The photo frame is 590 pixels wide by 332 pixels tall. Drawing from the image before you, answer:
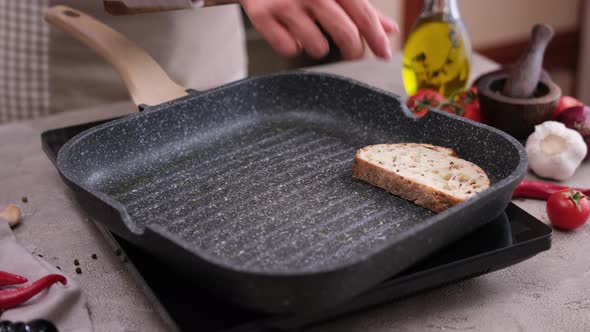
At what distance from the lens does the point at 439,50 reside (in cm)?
147

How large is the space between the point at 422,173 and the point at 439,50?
1.75ft

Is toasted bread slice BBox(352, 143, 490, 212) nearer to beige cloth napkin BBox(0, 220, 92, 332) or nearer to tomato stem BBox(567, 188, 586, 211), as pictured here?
tomato stem BBox(567, 188, 586, 211)

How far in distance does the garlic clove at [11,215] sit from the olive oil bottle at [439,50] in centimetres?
88

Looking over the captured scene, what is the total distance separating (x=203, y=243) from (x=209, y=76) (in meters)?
1.00

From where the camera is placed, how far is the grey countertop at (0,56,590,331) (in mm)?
862

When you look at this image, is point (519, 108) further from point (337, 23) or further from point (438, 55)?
point (337, 23)

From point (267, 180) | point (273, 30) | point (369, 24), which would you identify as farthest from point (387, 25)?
point (267, 180)

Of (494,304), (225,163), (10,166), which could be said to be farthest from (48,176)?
(494,304)

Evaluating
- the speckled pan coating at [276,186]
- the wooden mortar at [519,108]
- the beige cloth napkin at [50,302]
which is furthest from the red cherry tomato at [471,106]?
the beige cloth napkin at [50,302]

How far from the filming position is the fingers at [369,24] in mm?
1017

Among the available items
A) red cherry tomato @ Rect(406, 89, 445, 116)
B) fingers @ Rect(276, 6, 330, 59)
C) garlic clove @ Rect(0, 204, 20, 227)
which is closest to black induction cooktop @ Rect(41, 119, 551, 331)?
Answer: garlic clove @ Rect(0, 204, 20, 227)

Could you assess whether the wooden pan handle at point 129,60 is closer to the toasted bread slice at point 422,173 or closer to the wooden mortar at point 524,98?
the toasted bread slice at point 422,173

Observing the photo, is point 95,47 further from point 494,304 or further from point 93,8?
point 494,304

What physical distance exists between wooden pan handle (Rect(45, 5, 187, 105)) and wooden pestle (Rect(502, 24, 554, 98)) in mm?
640
